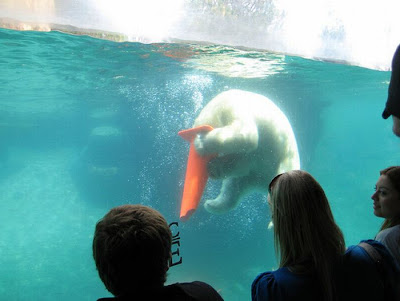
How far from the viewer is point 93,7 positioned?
5027 mm

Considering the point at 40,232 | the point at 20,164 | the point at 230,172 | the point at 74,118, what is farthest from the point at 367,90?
the point at 74,118

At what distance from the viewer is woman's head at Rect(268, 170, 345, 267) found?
1.51m

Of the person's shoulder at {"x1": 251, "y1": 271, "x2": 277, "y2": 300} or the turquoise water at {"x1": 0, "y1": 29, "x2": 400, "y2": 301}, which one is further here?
the turquoise water at {"x1": 0, "y1": 29, "x2": 400, "y2": 301}

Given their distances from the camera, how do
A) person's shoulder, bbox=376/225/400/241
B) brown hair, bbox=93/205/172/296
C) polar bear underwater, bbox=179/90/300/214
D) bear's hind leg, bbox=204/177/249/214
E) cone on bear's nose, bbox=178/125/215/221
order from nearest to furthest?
brown hair, bbox=93/205/172/296, person's shoulder, bbox=376/225/400/241, cone on bear's nose, bbox=178/125/215/221, polar bear underwater, bbox=179/90/300/214, bear's hind leg, bbox=204/177/249/214

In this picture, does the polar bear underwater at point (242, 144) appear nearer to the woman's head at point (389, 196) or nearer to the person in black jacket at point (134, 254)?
the woman's head at point (389, 196)

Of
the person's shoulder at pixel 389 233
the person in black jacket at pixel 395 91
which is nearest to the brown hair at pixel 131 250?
the person in black jacket at pixel 395 91

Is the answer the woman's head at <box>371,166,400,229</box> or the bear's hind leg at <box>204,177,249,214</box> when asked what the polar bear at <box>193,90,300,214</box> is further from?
the woman's head at <box>371,166,400,229</box>

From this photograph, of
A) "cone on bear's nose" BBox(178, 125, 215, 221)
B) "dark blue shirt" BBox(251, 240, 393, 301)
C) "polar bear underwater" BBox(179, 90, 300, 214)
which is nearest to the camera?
"dark blue shirt" BBox(251, 240, 393, 301)

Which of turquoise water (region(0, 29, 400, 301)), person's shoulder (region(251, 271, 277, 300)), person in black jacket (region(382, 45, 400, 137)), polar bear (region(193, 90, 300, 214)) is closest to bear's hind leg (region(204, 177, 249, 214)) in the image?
polar bear (region(193, 90, 300, 214))

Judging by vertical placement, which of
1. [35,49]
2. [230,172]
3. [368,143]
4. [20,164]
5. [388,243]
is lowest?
[368,143]

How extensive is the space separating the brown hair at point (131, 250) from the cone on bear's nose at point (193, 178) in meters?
3.13

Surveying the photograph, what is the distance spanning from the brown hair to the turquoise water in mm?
7005

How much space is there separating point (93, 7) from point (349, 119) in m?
36.1

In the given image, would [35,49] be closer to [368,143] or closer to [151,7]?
[151,7]
